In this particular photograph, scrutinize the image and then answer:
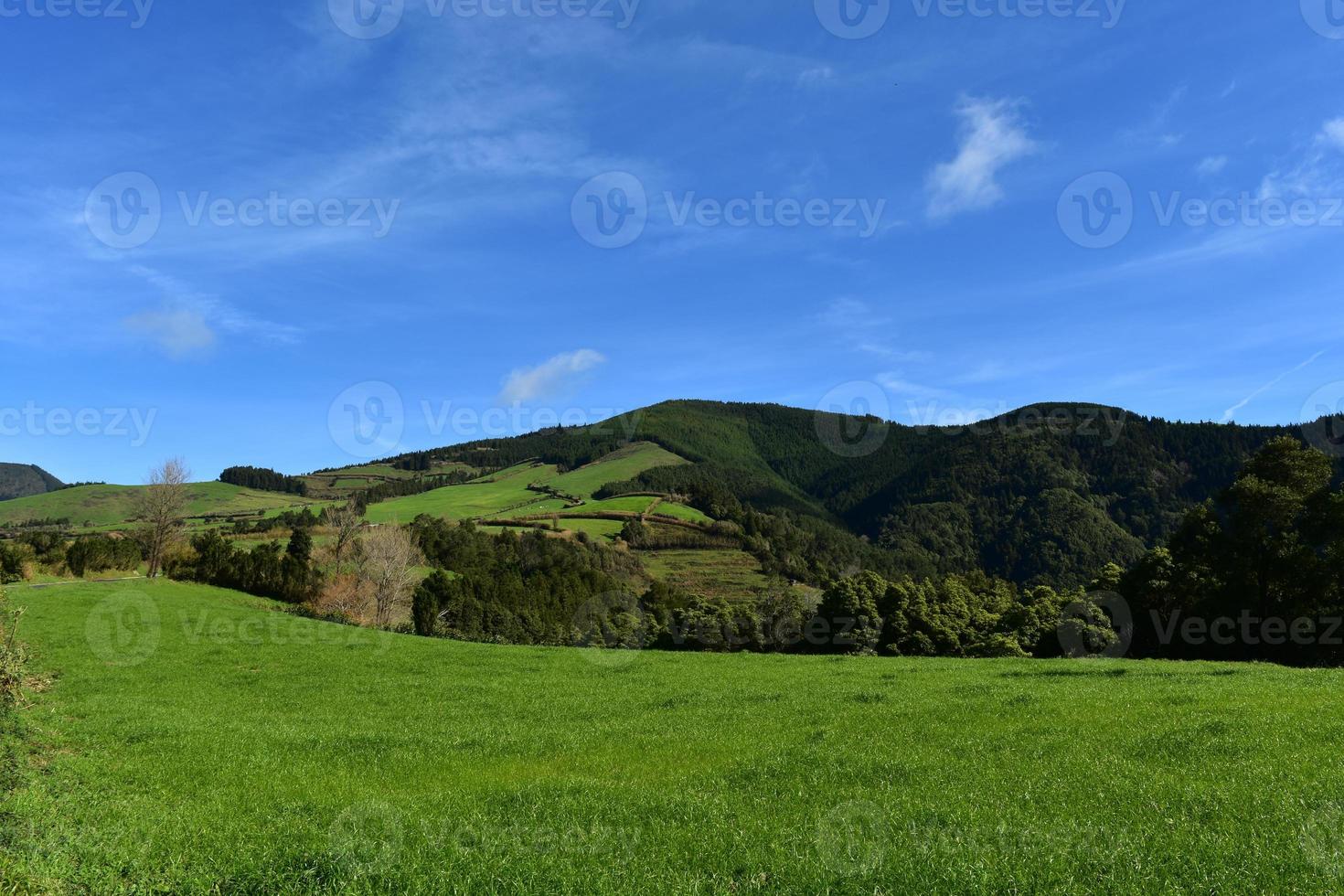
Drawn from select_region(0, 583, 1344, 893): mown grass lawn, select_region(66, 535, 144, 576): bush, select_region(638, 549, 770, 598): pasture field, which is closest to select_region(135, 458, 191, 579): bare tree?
select_region(66, 535, 144, 576): bush

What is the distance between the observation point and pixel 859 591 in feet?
204

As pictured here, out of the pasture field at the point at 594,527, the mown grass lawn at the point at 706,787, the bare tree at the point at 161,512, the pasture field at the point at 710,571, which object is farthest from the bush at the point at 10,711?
the pasture field at the point at 594,527

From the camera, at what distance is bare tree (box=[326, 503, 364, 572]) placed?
91000 mm

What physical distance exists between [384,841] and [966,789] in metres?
9.73

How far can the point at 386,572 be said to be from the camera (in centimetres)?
7856

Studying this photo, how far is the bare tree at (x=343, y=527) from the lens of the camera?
91000 mm

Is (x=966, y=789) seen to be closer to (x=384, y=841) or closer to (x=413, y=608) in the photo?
(x=384, y=841)

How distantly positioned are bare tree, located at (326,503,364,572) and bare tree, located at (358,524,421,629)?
21.1ft

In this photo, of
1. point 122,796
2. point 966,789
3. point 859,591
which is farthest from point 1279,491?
point 122,796

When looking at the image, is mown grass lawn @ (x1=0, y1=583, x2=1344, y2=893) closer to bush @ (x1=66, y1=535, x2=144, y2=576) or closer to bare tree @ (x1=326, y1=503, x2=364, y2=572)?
bush @ (x1=66, y1=535, x2=144, y2=576)

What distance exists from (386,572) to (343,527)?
18826 millimetres

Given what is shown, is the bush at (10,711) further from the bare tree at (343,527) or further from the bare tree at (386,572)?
the bare tree at (343,527)

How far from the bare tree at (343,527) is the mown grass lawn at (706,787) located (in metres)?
63.4

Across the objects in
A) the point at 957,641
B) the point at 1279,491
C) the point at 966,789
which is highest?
the point at 1279,491
